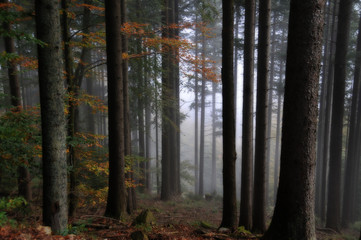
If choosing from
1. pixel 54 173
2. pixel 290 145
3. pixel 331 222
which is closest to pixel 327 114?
pixel 331 222

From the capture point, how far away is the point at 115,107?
259 inches

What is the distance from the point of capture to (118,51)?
654 centimetres

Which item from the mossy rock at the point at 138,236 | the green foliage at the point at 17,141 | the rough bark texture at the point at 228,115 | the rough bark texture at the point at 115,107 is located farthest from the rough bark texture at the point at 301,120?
the green foliage at the point at 17,141

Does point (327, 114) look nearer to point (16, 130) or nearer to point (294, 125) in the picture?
point (294, 125)

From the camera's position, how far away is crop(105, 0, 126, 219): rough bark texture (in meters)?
6.39

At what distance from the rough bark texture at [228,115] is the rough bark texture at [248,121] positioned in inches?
81.2

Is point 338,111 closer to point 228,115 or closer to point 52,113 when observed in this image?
point 228,115

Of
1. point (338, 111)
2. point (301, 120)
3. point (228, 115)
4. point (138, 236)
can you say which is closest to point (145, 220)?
point (138, 236)

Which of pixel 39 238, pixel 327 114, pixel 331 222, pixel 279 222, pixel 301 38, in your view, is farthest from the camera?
pixel 327 114

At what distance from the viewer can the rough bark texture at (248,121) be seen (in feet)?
27.1

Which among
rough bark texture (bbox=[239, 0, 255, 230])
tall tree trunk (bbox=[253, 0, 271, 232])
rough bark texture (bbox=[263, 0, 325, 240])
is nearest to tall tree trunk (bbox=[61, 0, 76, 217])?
rough bark texture (bbox=[263, 0, 325, 240])

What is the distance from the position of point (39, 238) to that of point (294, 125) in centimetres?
460

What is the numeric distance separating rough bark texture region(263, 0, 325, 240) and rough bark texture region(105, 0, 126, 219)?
4455 millimetres

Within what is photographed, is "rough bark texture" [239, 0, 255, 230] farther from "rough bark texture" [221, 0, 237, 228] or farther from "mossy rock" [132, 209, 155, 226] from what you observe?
"mossy rock" [132, 209, 155, 226]
